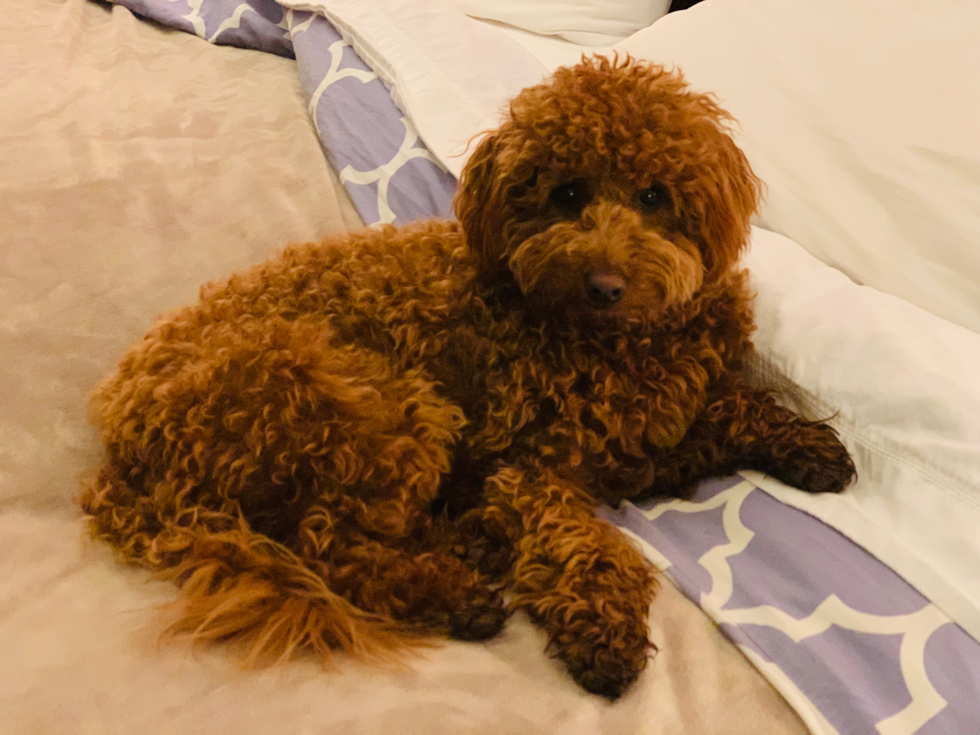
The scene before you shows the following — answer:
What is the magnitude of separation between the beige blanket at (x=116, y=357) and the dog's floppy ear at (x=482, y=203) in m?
0.74

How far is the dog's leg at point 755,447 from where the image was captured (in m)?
1.24

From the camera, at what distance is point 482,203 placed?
1400 mm

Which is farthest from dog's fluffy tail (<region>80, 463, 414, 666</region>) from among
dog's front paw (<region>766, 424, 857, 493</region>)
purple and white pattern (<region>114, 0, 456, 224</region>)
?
purple and white pattern (<region>114, 0, 456, 224</region>)

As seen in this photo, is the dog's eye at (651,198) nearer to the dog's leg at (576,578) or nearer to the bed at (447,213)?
the bed at (447,213)

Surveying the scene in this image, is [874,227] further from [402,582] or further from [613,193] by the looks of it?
[402,582]

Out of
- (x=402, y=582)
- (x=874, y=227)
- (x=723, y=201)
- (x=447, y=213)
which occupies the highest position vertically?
(x=723, y=201)

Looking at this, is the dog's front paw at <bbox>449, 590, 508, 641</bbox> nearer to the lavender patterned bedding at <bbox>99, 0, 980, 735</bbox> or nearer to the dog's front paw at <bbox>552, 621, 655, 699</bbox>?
the dog's front paw at <bbox>552, 621, 655, 699</bbox>

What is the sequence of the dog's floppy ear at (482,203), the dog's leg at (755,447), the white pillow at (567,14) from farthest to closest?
the white pillow at (567,14) → the dog's floppy ear at (482,203) → the dog's leg at (755,447)

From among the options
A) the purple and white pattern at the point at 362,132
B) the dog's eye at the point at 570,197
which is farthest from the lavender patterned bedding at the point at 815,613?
the purple and white pattern at the point at 362,132

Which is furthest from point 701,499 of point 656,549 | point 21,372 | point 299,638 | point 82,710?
point 21,372

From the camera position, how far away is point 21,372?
4.94ft

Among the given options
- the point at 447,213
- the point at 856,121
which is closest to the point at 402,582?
the point at 447,213

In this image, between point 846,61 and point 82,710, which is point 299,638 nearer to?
→ point 82,710

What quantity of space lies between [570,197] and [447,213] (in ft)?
2.26
